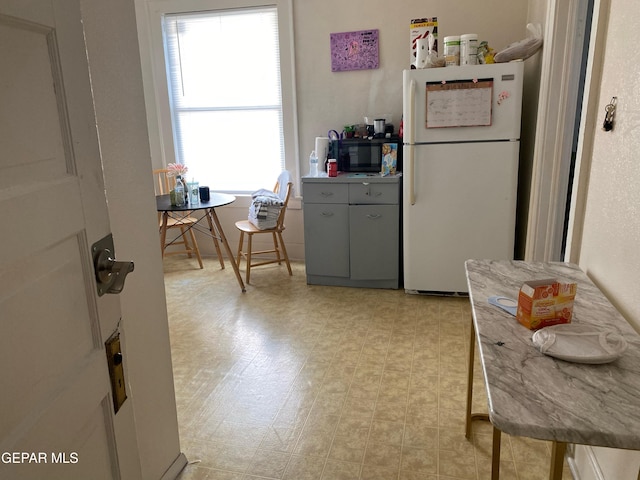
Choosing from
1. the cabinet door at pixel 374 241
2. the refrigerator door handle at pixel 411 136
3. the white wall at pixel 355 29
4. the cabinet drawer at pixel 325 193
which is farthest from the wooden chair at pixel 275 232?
the refrigerator door handle at pixel 411 136

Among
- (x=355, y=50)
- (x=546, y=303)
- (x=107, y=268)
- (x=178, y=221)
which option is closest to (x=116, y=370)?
(x=107, y=268)

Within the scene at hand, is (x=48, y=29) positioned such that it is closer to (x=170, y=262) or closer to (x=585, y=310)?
(x=585, y=310)

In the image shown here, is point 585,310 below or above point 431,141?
below

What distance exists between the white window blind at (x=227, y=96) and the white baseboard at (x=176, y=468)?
2953 millimetres

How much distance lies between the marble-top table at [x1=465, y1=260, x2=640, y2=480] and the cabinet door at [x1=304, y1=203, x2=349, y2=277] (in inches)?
89.6

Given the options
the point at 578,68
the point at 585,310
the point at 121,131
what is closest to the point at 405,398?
the point at 585,310

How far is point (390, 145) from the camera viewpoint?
12.1ft

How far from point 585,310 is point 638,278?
0.55 feet

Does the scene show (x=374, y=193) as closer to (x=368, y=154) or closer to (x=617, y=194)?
(x=368, y=154)

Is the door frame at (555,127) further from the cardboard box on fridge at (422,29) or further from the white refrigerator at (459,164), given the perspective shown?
the cardboard box on fridge at (422,29)

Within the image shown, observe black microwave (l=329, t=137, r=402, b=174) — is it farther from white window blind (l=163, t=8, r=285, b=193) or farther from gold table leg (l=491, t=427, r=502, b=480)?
gold table leg (l=491, t=427, r=502, b=480)

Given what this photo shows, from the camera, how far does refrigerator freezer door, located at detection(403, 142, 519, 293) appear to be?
3250 millimetres

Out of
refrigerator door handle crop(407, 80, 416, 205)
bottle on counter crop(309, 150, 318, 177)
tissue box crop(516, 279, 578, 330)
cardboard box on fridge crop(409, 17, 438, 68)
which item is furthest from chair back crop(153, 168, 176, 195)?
tissue box crop(516, 279, 578, 330)

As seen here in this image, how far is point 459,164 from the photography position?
10.8 feet
